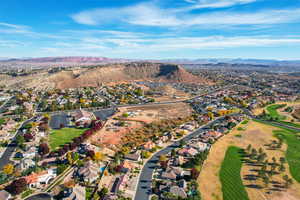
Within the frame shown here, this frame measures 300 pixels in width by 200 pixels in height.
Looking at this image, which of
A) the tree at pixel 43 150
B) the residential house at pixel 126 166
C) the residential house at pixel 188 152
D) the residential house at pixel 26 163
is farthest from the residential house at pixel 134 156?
the residential house at pixel 26 163

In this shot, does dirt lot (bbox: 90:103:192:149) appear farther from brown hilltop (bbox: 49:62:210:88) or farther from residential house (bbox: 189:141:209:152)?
brown hilltop (bbox: 49:62:210:88)

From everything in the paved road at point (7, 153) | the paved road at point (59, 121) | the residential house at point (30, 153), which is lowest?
the paved road at point (7, 153)

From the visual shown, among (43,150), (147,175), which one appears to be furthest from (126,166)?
(43,150)

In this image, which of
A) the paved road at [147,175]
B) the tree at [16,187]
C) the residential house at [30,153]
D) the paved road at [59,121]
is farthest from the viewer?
the paved road at [59,121]

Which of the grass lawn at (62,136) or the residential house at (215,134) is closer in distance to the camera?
the grass lawn at (62,136)

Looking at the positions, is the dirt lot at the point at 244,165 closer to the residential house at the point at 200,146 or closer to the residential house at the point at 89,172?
the residential house at the point at 200,146

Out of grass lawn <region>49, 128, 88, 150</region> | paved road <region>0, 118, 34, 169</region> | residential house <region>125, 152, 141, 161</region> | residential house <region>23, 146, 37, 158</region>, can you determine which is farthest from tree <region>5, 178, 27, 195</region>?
residential house <region>125, 152, 141, 161</region>
